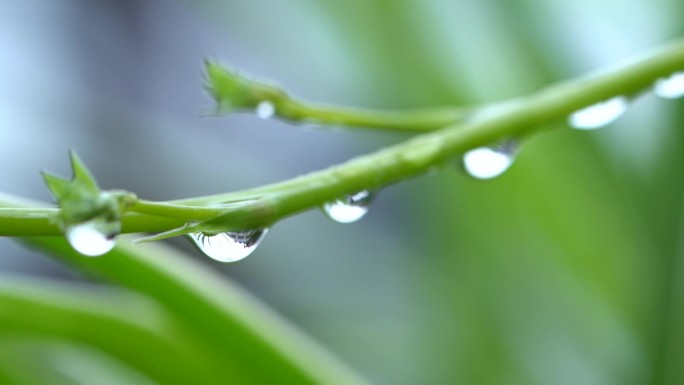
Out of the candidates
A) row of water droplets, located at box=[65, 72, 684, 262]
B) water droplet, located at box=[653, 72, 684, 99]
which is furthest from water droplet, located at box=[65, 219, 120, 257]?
water droplet, located at box=[653, 72, 684, 99]

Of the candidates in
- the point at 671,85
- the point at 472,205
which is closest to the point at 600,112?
the point at 671,85

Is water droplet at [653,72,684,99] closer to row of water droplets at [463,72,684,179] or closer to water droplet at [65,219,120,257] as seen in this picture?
row of water droplets at [463,72,684,179]

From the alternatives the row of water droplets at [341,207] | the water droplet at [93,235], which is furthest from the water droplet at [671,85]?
the water droplet at [93,235]

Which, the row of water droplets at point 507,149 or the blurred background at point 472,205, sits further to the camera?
the blurred background at point 472,205

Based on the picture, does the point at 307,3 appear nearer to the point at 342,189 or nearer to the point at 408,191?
the point at 408,191

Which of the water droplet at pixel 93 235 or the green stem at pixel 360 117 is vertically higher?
the green stem at pixel 360 117

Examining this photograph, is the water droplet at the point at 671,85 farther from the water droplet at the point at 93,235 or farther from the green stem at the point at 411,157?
the water droplet at the point at 93,235

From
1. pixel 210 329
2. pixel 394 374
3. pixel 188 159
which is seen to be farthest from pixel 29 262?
pixel 210 329
